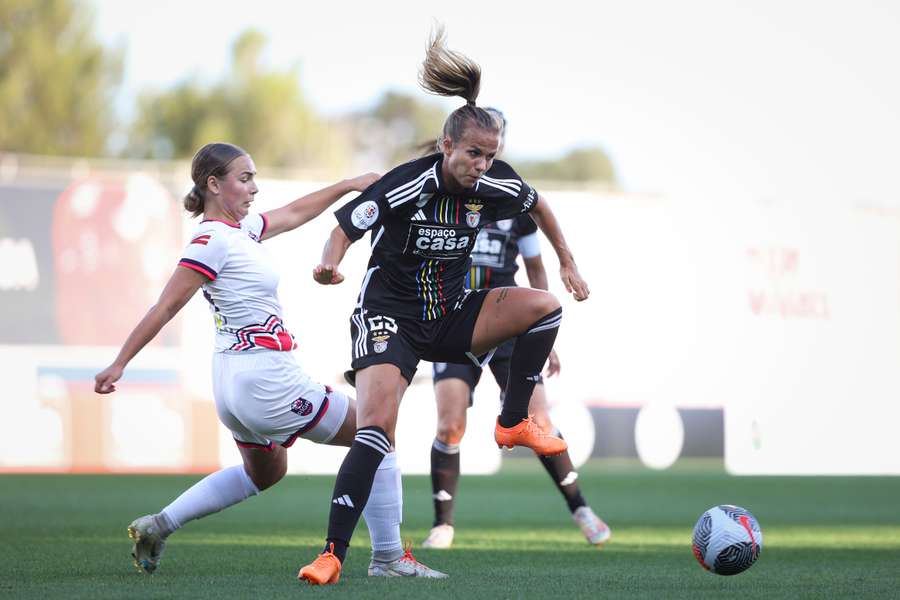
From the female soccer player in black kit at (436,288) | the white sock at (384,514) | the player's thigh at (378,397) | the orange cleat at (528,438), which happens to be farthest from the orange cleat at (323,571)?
the orange cleat at (528,438)

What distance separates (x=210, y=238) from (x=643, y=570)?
2535 mm

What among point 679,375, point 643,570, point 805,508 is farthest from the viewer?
point 679,375

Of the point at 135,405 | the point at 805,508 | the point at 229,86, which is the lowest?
the point at 805,508

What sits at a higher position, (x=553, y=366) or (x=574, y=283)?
(x=574, y=283)

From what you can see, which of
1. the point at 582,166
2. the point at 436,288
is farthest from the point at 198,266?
the point at 582,166

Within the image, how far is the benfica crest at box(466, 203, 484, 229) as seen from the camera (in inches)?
206

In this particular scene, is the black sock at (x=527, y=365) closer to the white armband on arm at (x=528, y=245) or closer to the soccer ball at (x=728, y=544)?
the soccer ball at (x=728, y=544)

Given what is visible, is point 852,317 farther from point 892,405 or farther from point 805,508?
point 805,508

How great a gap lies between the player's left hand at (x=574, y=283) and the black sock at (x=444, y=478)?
7.31ft

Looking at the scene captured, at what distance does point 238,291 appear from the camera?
16.2ft

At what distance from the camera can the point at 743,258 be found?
1612cm

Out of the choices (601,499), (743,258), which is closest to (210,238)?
(601,499)

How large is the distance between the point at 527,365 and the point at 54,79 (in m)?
30.2

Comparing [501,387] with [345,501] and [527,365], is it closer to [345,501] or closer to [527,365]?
[527,365]
